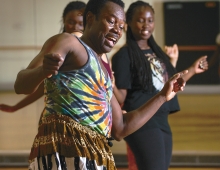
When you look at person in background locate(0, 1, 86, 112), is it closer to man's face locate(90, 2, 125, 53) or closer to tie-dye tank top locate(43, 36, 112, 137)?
man's face locate(90, 2, 125, 53)

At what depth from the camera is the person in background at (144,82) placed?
3.01 meters

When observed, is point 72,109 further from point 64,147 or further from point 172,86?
point 172,86

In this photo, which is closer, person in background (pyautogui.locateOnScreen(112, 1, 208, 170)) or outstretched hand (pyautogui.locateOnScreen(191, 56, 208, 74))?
person in background (pyautogui.locateOnScreen(112, 1, 208, 170))

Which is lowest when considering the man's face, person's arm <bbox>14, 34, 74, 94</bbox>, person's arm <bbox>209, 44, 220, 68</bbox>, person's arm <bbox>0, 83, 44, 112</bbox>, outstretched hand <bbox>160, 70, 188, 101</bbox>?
person's arm <bbox>209, 44, 220, 68</bbox>

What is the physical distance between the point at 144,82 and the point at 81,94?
4.53 ft

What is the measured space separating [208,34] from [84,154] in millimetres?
8134

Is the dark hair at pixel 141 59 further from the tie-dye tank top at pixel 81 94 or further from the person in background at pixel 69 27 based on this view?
the tie-dye tank top at pixel 81 94

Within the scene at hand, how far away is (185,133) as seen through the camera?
683 cm

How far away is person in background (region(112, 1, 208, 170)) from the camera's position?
3.01 metres

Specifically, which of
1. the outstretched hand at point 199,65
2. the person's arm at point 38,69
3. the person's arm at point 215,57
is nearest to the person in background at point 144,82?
the outstretched hand at point 199,65

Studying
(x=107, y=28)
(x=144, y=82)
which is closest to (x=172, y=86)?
(x=107, y=28)

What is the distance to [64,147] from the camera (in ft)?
5.88

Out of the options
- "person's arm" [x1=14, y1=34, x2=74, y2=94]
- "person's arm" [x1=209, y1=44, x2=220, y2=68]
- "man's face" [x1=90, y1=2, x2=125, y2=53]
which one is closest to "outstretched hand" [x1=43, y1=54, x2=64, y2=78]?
"person's arm" [x1=14, y1=34, x2=74, y2=94]

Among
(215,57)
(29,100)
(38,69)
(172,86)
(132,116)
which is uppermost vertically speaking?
(38,69)
